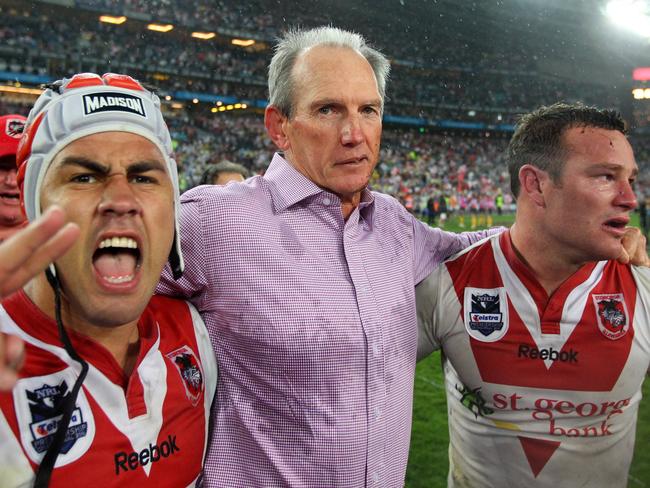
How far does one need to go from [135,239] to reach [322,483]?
97 centimetres

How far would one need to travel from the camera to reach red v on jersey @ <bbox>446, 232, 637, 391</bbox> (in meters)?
2.43

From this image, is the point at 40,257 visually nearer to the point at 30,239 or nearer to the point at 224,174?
the point at 30,239

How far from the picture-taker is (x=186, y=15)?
111 ft

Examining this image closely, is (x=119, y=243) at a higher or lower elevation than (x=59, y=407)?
higher

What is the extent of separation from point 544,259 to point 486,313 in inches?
13.5

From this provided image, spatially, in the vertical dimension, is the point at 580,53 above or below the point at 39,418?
above

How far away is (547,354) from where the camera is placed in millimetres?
2453

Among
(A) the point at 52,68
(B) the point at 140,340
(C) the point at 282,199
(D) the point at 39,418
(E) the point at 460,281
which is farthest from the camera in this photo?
(A) the point at 52,68

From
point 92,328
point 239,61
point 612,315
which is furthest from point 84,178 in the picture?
point 239,61

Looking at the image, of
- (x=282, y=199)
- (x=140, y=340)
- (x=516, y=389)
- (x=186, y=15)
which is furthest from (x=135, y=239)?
(x=186, y=15)

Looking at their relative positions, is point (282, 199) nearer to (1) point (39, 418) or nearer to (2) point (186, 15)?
(1) point (39, 418)

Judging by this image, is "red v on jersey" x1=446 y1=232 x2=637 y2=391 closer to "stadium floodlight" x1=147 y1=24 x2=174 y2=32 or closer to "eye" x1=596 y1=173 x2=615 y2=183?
"eye" x1=596 y1=173 x2=615 y2=183

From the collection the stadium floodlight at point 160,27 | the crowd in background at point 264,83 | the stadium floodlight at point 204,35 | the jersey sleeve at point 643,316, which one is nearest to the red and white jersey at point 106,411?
the jersey sleeve at point 643,316

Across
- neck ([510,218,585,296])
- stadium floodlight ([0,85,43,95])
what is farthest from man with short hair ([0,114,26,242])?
stadium floodlight ([0,85,43,95])
